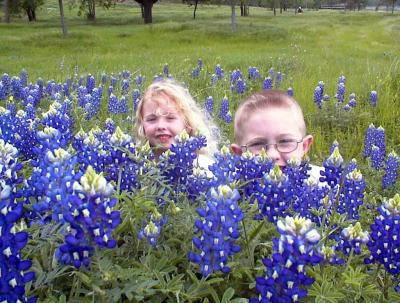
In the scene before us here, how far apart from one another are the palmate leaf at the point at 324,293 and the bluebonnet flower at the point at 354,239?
338 millimetres

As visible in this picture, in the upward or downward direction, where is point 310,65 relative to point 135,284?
downward

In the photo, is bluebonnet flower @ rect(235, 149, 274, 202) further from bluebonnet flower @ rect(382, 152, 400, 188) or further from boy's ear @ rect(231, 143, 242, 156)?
bluebonnet flower @ rect(382, 152, 400, 188)

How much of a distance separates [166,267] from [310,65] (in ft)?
36.4

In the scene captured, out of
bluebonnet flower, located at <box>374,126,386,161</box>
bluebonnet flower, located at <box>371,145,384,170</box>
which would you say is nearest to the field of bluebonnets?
bluebonnet flower, located at <box>371,145,384,170</box>

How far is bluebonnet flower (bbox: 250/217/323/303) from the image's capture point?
1433mm

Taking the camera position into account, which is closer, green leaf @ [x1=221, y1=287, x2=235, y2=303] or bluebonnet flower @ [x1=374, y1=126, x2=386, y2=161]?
green leaf @ [x1=221, y1=287, x2=235, y2=303]

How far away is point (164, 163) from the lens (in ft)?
8.00

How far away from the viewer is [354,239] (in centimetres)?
192

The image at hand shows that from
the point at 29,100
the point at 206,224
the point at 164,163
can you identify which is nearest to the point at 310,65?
the point at 29,100

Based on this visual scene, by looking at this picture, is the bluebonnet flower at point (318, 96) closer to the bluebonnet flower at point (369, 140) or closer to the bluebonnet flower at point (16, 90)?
the bluebonnet flower at point (369, 140)

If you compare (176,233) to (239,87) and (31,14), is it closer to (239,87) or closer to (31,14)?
(239,87)

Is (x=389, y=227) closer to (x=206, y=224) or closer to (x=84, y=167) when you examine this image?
(x=206, y=224)

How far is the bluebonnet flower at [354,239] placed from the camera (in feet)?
6.23

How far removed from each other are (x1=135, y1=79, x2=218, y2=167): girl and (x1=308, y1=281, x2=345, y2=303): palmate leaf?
8.57 ft
